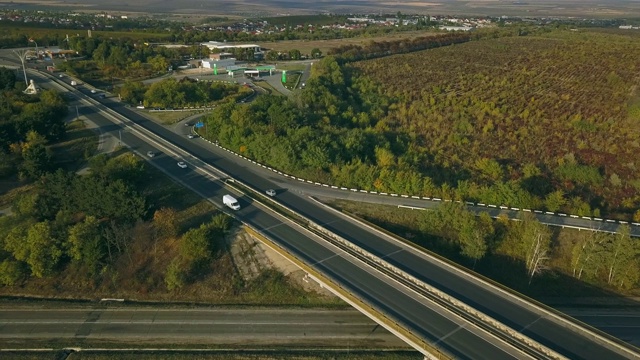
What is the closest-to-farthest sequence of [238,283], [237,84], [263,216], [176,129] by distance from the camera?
1. [238,283]
2. [263,216]
3. [176,129]
4. [237,84]

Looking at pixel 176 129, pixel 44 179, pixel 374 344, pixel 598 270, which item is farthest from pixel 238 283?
pixel 176 129

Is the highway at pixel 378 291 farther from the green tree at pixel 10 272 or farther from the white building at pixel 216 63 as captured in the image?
the white building at pixel 216 63

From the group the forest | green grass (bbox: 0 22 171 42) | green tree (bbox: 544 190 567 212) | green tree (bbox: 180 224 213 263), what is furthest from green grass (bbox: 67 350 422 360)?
green grass (bbox: 0 22 171 42)

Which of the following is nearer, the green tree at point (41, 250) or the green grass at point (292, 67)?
the green tree at point (41, 250)

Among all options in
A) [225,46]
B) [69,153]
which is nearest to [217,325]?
[69,153]

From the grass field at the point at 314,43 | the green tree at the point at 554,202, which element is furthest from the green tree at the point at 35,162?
the grass field at the point at 314,43

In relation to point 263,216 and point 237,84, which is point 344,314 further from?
point 237,84
